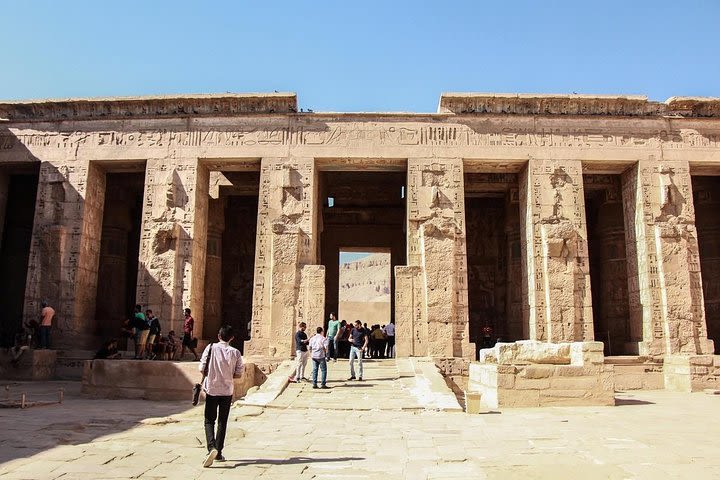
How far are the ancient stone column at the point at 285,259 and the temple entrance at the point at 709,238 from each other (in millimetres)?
11038

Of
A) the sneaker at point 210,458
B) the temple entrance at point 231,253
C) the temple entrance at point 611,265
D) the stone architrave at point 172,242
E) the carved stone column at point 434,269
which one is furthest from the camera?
the temple entrance at point 231,253

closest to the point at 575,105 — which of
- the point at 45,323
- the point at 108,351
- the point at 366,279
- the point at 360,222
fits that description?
the point at 360,222

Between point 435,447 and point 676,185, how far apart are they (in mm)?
11643

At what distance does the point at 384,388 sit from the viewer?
10.3 meters

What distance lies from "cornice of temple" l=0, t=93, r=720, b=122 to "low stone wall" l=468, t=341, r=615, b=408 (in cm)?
740

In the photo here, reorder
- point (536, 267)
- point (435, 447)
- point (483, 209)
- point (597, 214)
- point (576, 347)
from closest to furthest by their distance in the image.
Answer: point (435, 447)
point (576, 347)
point (536, 267)
point (597, 214)
point (483, 209)

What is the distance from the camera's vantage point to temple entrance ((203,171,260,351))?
58.5ft

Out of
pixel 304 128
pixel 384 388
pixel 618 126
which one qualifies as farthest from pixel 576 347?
pixel 304 128

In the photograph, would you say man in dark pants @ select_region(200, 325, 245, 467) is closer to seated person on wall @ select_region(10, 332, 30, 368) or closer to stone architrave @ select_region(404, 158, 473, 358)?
stone architrave @ select_region(404, 158, 473, 358)

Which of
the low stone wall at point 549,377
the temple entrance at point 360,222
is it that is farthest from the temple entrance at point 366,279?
the low stone wall at point 549,377

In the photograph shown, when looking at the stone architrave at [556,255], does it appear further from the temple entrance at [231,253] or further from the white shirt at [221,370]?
the white shirt at [221,370]

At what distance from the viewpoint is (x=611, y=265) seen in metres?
17.3

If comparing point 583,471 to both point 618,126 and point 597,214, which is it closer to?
point 618,126

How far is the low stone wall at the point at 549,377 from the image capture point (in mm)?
9000
